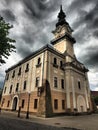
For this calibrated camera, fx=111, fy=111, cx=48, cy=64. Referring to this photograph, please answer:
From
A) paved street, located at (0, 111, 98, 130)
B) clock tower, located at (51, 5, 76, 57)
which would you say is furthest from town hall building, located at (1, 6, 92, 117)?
paved street, located at (0, 111, 98, 130)

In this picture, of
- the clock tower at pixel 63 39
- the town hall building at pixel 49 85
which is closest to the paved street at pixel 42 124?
the town hall building at pixel 49 85

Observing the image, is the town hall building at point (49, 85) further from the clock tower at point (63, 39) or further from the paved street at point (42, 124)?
the paved street at point (42, 124)

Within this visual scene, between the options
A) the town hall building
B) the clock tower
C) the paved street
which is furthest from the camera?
the clock tower

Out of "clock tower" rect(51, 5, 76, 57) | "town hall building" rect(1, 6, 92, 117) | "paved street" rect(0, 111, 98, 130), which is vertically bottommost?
"paved street" rect(0, 111, 98, 130)

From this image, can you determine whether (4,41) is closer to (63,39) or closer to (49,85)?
(49,85)

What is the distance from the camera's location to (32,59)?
25109mm

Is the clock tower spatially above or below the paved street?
above

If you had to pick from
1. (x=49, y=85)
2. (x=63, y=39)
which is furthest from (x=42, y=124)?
(x=63, y=39)

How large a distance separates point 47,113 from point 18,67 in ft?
52.3

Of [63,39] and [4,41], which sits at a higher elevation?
[63,39]

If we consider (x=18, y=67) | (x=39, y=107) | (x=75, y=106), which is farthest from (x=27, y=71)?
(x=75, y=106)

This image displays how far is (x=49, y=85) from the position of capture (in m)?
19.3

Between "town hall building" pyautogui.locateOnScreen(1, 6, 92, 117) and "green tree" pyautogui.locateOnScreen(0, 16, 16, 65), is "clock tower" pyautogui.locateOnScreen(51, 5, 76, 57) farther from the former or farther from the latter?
"green tree" pyautogui.locateOnScreen(0, 16, 16, 65)

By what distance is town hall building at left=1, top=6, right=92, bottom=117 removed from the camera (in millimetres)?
18875
